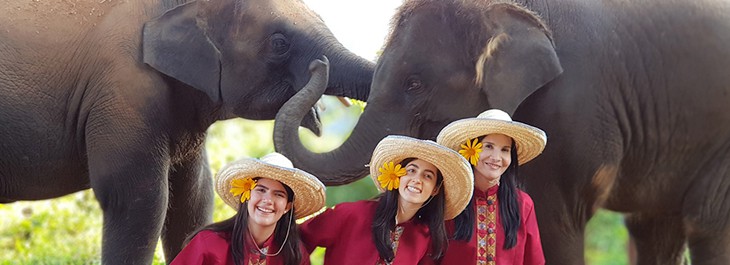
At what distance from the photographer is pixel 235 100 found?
20.1 feet

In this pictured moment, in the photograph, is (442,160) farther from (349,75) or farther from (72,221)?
(72,221)

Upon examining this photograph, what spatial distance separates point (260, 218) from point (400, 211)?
0.57 metres

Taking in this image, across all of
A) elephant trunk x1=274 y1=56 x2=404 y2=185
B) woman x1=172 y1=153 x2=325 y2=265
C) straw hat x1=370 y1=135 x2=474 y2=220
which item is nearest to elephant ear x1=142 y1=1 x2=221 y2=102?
elephant trunk x1=274 y1=56 x2=404 y2=185

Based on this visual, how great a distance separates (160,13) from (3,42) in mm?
740

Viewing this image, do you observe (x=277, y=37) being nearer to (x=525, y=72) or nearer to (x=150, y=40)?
(x=150, y=40)

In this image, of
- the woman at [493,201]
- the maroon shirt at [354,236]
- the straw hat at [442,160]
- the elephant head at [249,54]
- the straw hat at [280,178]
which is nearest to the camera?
the straw hat at [280,178]

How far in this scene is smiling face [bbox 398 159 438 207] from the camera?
467cm

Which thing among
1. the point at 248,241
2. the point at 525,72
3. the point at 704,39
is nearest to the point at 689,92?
the point at 704,39

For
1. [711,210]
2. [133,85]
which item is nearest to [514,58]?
[711,210]

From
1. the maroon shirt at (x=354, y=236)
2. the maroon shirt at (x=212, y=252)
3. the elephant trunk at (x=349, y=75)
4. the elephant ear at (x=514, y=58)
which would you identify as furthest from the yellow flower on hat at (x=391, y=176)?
the elephant trunk at (x=349, y=75)

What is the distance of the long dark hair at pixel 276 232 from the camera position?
15.0ft

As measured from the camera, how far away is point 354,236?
4.80 metres

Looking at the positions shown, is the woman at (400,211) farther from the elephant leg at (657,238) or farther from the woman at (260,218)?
the elephant leg at (657,238)

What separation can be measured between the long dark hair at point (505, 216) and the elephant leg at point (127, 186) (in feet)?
5.35
